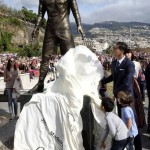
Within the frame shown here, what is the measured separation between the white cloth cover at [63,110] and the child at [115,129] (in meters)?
0.52

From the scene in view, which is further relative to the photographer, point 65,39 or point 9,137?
point 65,39

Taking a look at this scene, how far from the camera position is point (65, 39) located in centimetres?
830

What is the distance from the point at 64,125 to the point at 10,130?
193 centimetres

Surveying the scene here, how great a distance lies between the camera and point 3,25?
6725 centimetres

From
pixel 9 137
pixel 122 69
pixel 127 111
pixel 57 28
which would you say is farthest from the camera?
pixel 57 28

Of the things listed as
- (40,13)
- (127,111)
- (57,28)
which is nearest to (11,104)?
(40,13)

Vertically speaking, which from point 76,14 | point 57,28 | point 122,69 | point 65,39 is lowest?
point 122,69

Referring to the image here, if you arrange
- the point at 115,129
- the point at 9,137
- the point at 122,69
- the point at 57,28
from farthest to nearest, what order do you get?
the point at 57,28
the point at 9,137
the point at 122,69
the point at 115,129

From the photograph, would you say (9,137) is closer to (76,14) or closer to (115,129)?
(115,129)

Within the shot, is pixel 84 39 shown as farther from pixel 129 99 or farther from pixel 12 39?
pixel 12 39

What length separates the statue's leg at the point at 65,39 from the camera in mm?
8289

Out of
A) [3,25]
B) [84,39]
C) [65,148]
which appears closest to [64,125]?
[65,148]

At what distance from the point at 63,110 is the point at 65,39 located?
234 cm

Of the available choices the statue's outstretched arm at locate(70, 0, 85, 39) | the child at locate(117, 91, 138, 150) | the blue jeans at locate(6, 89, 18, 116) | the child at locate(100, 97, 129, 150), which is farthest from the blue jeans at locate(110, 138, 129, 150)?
the blue jeans at locate(6, 89, 18, 116)
